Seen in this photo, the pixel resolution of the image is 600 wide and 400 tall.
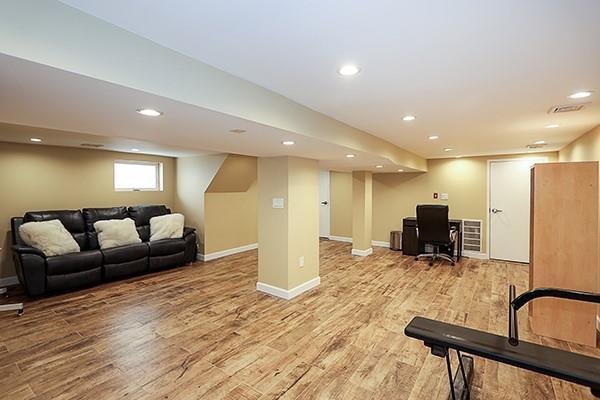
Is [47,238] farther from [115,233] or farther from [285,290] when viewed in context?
[285,290]

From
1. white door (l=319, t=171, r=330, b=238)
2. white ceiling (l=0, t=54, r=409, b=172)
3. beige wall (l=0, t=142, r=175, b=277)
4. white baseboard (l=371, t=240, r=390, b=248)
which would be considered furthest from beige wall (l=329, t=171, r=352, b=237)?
white ceiling (l=0, t=54, r=409, b=172)

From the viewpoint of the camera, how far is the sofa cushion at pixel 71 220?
179 inches

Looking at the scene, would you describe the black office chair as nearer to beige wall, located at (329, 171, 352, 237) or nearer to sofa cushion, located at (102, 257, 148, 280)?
beige wall, located at (329, 171, 352, 237)

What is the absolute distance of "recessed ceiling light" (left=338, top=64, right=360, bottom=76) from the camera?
184 cm

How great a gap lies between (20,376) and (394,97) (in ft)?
12.2

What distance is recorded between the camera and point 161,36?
150cm

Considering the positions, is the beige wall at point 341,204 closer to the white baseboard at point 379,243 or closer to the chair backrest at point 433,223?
the white baseboard at point 379,243

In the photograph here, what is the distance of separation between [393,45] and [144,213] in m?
5.46

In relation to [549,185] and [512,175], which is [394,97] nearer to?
[549,185]

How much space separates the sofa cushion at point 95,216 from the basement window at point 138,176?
0.56m

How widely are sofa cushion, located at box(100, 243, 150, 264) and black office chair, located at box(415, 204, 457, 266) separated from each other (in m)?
5.05

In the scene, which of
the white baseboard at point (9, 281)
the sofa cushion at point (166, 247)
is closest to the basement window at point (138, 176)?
the sofa cushion at point (166, 247)

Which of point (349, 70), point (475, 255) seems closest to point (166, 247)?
point (349, 70)

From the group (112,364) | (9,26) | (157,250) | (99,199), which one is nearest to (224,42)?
(9,26)
